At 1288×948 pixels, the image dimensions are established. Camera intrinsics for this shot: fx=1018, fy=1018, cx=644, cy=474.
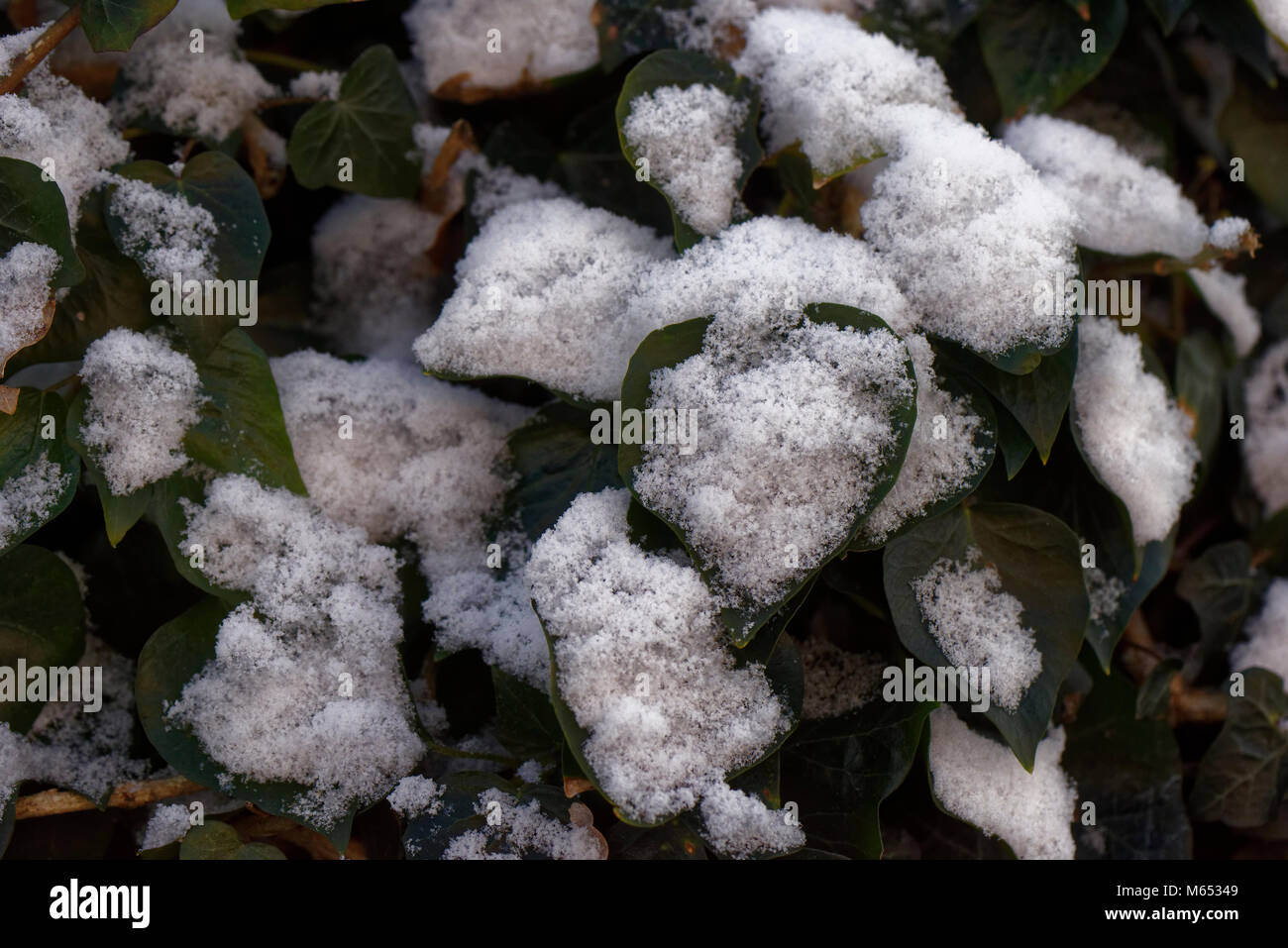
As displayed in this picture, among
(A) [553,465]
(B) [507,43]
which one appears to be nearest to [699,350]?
(A) [553,465]

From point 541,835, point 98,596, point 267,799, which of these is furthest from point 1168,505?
point 98,596

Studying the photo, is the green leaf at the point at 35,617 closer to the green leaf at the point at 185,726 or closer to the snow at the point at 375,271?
the green leaf at the point at 185,726

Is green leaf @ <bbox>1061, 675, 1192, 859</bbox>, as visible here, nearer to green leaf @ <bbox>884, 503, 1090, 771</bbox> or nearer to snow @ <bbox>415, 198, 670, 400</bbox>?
green leaf @ <bbox>884, 503, 1090, 771</bbox>

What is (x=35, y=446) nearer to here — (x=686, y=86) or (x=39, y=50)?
(x=39, y=50)

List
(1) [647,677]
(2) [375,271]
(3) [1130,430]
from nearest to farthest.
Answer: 1. (1) [647,677]
2. (3) [1130,430]
3. (2) [375,271]

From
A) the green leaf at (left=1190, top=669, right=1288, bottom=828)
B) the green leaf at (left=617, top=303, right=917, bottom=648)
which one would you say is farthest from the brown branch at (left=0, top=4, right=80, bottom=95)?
the green leaf at (left=1190, top=669, right=1288, bottom=828)

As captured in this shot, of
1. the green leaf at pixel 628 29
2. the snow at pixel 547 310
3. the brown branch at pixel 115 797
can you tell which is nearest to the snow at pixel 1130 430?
the snow at pixel 547 310
